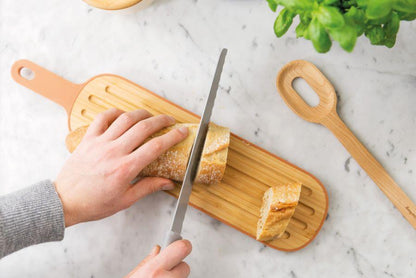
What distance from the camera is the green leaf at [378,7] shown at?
2.54 ft

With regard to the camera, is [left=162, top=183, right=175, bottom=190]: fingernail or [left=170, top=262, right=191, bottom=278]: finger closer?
[left=170, top=262, right=191, bottom=278]: finger

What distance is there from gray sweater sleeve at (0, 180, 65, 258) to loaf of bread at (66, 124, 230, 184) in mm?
275

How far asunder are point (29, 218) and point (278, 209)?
71cm

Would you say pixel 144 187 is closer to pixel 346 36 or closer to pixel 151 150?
pixel 151 150

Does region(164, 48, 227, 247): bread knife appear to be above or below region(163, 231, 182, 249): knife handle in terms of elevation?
above

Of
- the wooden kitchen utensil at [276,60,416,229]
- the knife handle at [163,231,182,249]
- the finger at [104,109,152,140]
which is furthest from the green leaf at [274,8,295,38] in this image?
the knife handle at [163,231,182,249]

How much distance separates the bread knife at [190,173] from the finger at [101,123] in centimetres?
28

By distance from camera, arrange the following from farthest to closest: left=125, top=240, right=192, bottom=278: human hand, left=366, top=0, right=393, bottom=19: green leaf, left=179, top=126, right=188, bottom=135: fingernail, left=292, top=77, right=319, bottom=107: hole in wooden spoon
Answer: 1. left=292, top=77, right=319, bottom=107: hole in wooden spoon
2. left=179, top=126, right=188, bottom=135: fingernail
3. left=125, top=240, right=192, bottom=278: human hand
4. left=366, top=0, right=393, bottom=19: green leaf

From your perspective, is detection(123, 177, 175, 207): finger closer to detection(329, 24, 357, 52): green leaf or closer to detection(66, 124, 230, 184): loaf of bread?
detection(66, 124, 230, 184): loaf of bread

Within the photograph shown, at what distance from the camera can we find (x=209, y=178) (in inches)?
46.2

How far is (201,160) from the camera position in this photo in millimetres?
1133

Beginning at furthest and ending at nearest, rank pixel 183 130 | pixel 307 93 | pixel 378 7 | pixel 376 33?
1. pixel 307 93
2. pixel 183 130
3. pixel 376 33
4. pixel 378 7

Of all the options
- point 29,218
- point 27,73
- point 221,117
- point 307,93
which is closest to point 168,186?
point 221,117

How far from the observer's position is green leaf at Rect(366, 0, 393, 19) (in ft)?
2.54
